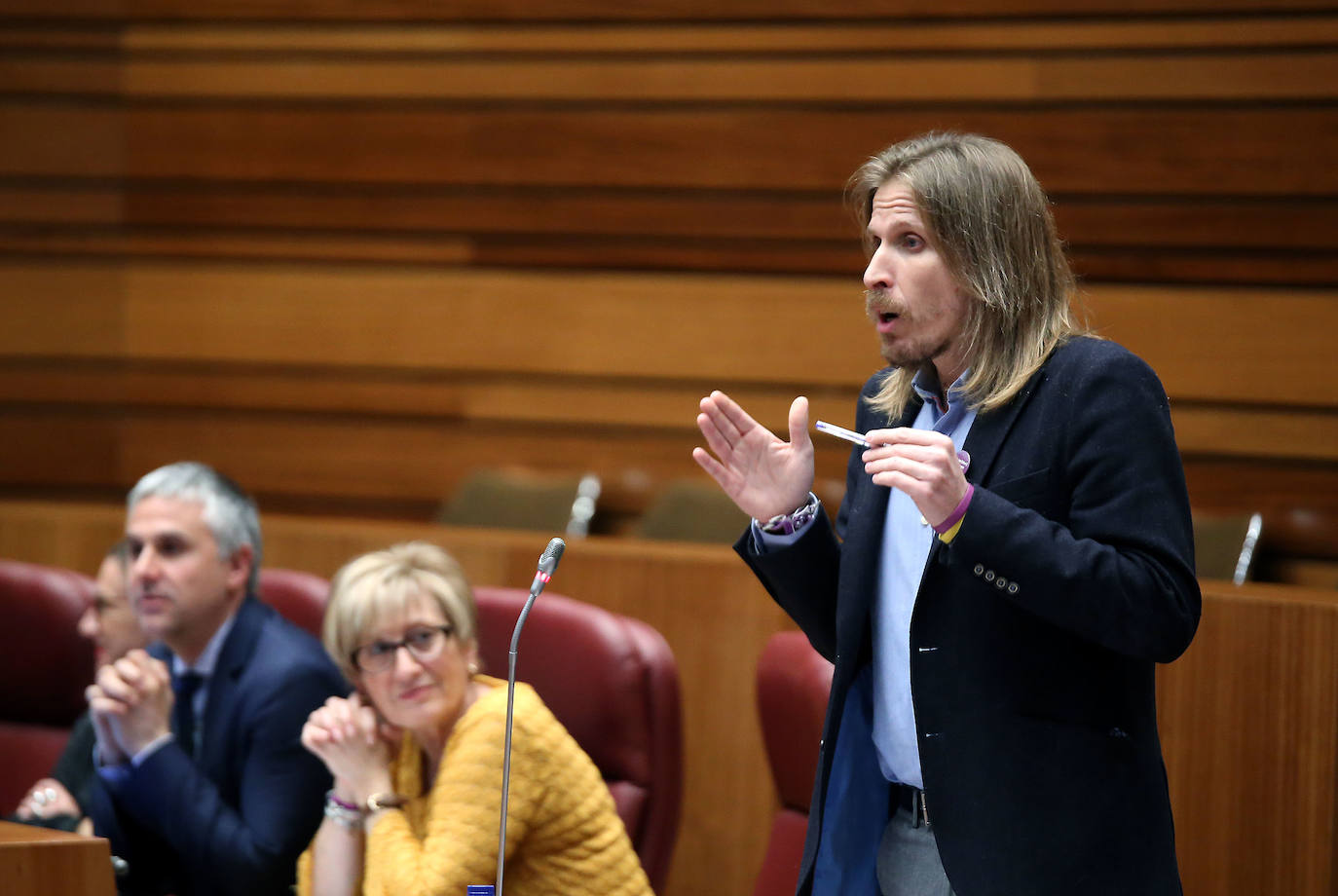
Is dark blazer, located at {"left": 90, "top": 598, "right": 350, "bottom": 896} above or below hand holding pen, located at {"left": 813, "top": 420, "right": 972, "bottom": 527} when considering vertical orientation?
below

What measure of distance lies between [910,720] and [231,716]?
4.07 feet

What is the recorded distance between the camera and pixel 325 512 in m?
4.75

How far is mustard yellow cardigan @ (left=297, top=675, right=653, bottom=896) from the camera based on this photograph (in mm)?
1807

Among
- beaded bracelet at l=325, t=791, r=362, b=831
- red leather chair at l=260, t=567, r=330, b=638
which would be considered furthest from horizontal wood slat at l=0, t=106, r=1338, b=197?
beaded bracelet at l=325, t=791, r=362, b=831

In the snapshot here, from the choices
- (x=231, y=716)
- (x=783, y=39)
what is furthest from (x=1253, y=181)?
(x=231, y=716)

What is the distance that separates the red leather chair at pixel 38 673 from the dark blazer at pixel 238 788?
16.9 inches

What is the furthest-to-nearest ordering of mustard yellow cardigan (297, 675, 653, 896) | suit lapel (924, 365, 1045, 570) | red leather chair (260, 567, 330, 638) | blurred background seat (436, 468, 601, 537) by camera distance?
blurred background seat (436, 468, 601, 537) < red leather chair (260, 567, 330, 638) < mustard yellow cardigan (297, 675, 653, 896) < suit lapel (924, 365, 1045, 570)

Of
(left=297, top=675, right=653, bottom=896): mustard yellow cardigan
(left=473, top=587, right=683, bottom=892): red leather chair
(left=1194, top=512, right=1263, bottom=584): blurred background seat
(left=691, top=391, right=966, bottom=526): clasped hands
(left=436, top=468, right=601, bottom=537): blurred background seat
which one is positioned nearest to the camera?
(left=691, top=391, right=966, bottom=526): clasped hands

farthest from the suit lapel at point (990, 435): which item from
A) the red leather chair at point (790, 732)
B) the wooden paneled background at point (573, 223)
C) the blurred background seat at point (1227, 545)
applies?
the wooden paneled background at point (573, 223)

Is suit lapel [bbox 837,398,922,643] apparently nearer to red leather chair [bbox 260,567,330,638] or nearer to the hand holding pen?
the hand holding pen

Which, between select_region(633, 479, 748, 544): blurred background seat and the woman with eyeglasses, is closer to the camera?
the woman with eyeglasses

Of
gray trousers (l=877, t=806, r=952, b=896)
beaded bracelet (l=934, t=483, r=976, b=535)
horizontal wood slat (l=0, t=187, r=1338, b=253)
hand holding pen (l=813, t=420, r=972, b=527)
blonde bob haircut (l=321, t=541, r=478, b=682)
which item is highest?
horizontal wood slat (l=0, t=187, r=1338, b=253)

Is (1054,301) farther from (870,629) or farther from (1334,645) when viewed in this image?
(1334,645)

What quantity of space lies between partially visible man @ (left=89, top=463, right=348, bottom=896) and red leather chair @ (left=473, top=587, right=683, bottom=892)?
0.39m
